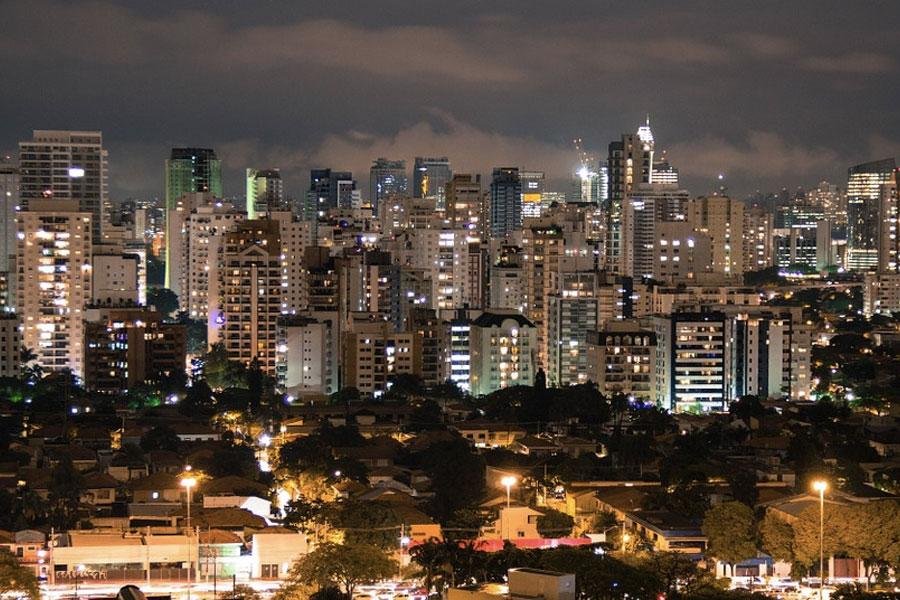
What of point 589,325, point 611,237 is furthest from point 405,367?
point 611,237

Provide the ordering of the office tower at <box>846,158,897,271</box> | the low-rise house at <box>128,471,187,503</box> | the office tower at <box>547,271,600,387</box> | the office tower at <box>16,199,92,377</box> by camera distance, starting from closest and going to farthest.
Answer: the low-rise house at <box>128,471,187,503</box>
the office tower at <box>547,271,600,387</box>
the office tower at <box>16,199,92,377</box>
the office tower at <box>846,158,897,271</box>

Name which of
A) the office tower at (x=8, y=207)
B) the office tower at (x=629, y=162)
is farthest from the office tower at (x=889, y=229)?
the office tower at (x=8, y=207)

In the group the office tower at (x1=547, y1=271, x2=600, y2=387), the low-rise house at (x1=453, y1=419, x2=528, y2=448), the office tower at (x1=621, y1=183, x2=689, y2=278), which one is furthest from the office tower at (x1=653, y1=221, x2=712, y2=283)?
the low-rise house at (x1=453, y1=419, x2=528, y2=448)

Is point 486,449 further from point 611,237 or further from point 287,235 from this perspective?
point 611,237

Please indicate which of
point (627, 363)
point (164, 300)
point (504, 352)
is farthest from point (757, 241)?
point (627, 363)

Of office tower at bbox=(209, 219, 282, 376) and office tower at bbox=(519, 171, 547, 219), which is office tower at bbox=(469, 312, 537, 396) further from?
office tower at bbox=(519, 171, 547, 219)
